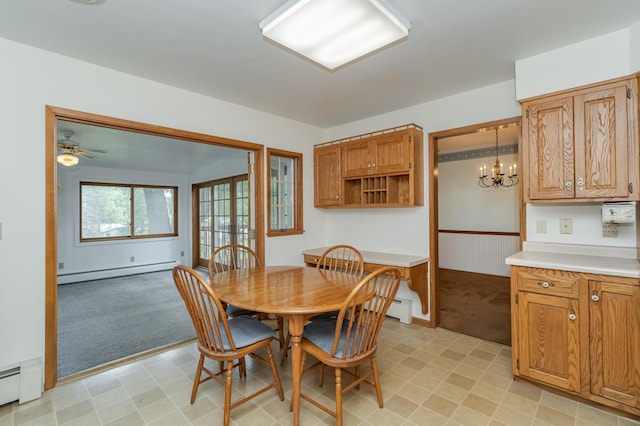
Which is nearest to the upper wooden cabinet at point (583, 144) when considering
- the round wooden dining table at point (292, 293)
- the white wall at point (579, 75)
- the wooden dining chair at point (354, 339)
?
the white wall at point (579, 75)

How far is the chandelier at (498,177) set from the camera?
4.86 metres

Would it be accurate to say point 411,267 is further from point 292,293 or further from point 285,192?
point 285,192

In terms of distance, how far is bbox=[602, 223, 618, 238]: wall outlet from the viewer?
7.12 feet

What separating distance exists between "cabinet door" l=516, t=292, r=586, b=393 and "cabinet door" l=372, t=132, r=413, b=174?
1619 millimetres

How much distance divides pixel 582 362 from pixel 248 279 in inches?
91.5

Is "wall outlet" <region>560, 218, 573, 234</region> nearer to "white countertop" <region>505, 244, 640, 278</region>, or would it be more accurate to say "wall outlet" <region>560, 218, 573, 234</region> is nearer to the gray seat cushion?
"white countertop" <region>505, 244, 640, 278</region>

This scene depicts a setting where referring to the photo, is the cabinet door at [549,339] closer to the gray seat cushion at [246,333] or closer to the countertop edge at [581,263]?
the countertop edge at [581,263]

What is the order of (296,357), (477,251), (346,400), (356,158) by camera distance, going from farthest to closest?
1. (477,251)
2. (356,158)
3. (346,400)
4. (296,357)

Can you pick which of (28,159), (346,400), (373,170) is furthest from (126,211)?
(346,400)

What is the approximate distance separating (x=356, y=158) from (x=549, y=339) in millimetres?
2457

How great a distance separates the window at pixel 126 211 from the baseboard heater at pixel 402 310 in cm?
559

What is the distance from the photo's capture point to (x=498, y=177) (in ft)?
16.3

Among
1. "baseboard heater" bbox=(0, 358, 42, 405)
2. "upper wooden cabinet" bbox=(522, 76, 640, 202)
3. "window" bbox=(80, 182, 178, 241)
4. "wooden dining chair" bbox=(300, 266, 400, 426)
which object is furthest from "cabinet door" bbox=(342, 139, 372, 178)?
"window" bbox=(80, 182, 178, 241)

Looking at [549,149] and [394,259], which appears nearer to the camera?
[549,149]
